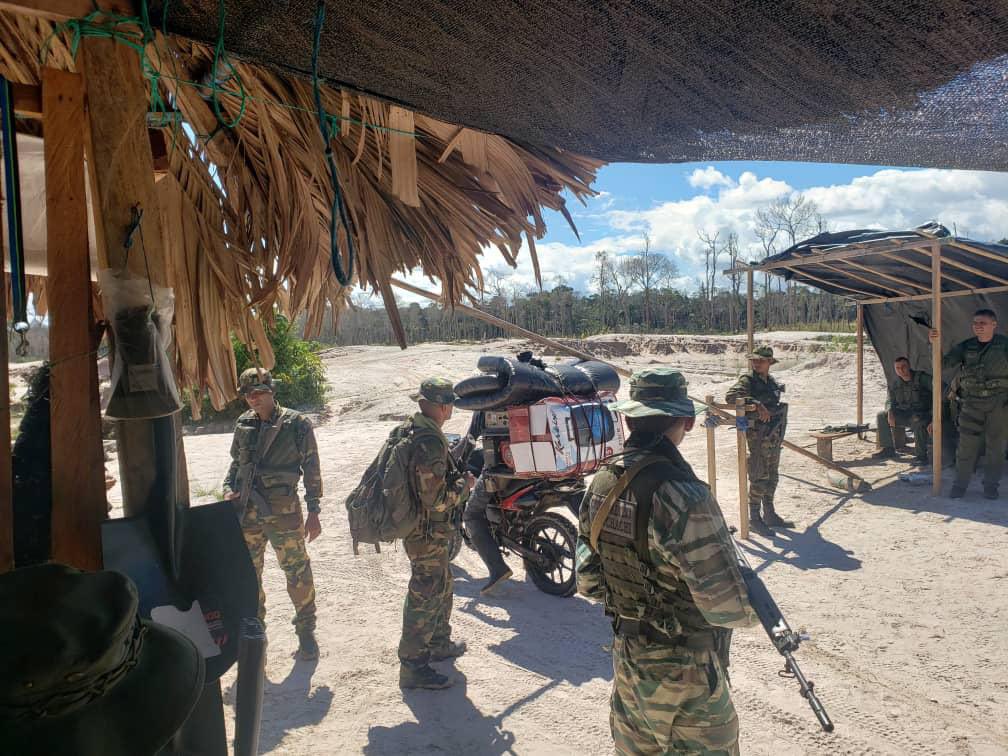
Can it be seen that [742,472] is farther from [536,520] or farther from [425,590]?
[425,590]

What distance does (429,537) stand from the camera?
410 centimetres

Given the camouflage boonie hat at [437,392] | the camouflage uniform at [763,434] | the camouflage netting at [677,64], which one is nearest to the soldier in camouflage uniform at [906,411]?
the camouflage uniform at [763,434]

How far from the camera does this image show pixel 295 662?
14.1 ft

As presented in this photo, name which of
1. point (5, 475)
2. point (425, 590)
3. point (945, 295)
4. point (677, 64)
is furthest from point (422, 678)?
point (945, 295)

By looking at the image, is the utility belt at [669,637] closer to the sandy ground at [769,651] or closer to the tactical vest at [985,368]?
the sandy ground at [769,651]

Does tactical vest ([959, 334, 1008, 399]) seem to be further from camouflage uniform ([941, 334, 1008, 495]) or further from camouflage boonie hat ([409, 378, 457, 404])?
camouflage boonie hat ([409, 378, 457, 404])

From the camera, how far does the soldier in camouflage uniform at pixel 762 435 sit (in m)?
6.76

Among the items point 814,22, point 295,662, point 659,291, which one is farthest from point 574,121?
point 659,291

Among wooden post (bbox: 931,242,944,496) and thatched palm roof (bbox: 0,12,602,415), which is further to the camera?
wooden post (bbox: 931,242,944,496)

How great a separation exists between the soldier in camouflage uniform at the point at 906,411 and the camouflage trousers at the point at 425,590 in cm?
732

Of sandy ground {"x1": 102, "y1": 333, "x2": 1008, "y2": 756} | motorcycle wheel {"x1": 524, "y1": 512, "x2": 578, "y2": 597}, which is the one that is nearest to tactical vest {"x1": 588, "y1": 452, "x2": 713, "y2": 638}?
sandy ground {"x1": 102, "y1": 333, "x2": 1008, "y2": 756}

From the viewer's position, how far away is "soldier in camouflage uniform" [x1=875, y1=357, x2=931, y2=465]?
28.1 ft

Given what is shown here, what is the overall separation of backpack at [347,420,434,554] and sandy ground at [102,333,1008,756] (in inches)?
37.2

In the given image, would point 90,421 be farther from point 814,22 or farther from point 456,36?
point 814,22
